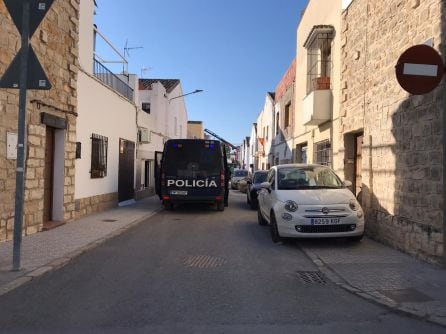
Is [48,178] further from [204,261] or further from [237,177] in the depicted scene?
[237,177]

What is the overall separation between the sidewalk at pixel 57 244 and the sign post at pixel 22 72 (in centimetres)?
47

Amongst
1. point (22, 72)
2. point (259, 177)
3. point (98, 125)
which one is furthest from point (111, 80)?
point (22, 72)

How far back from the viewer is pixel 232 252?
311 inches

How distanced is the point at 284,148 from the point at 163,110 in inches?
310

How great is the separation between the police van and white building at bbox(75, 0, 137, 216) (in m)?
1.88

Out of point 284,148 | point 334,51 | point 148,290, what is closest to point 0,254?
point 148,290

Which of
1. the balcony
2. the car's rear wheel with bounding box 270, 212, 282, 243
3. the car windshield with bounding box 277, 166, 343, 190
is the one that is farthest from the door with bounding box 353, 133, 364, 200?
the car's rear wheel with bounding box 270, 212, 282, 243

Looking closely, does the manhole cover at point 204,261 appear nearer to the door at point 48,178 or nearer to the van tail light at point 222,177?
the door at point 48,178

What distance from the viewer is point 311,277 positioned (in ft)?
20.3

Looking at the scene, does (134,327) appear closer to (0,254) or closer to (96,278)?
(96,278)

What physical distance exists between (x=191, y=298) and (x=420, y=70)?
13.9ft

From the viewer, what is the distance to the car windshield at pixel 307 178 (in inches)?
369

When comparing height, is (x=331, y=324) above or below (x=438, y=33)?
below

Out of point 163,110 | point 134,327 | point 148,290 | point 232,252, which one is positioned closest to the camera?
point 134,327
